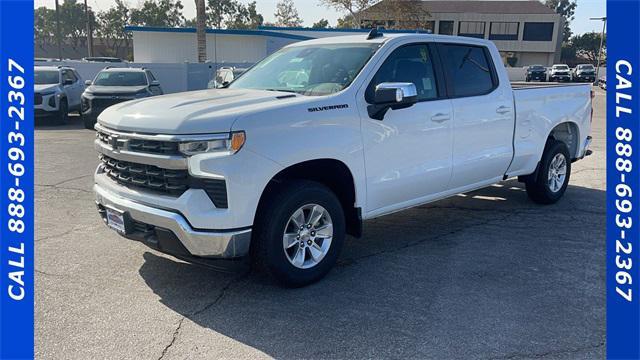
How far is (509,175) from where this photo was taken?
645cm

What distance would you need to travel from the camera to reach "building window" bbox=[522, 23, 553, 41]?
72.0 meters

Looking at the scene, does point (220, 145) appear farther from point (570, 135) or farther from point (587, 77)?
point (587, 77)

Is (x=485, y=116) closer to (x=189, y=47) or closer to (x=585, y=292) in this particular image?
(x=585, y=292)

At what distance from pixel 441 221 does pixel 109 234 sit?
12.3ft

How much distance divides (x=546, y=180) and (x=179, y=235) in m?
5.04

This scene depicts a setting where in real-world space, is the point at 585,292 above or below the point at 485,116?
below

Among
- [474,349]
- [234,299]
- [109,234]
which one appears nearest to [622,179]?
[474,349]

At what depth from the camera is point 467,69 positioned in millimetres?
5793

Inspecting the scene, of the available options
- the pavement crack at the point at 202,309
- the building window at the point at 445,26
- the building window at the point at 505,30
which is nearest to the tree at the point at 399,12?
the building window at the point at 445,26

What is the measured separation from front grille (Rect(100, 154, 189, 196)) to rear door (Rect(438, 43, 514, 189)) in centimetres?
283

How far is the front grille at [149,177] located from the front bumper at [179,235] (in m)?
0.16

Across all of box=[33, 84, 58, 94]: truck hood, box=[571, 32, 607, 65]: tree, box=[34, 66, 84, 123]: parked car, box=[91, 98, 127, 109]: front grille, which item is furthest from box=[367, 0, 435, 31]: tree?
box=[571, 32, 607, 65]: tree

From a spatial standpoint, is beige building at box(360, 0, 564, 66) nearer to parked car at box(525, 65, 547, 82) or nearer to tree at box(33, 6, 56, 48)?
parked car at box(525, 65, 547, 82)

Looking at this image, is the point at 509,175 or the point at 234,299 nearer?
the point at 234,299
